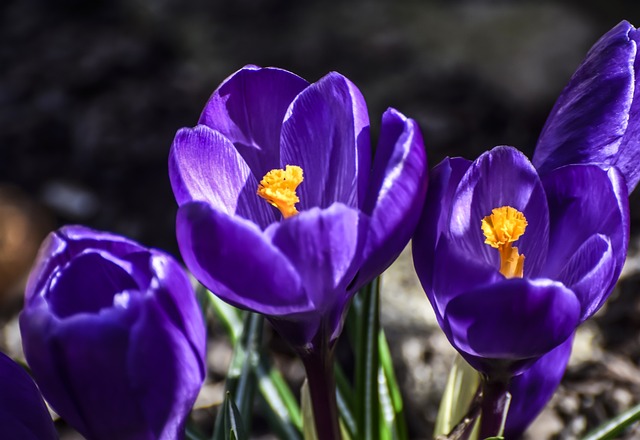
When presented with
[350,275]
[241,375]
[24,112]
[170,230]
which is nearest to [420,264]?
[350,275]

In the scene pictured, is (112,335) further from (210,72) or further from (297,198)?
(210,72)

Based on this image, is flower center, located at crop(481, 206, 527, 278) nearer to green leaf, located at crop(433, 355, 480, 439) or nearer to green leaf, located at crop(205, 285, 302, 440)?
green leaf, located at crop(433, 355, 480, 439)

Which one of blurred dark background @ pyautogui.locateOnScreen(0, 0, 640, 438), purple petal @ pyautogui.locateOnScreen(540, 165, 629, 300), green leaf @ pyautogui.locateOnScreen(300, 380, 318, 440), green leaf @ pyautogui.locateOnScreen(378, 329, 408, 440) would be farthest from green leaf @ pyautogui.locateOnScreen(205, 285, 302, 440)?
blurred dark background @ pyautogui.locateOnScreen(0, 0, 640, 438)

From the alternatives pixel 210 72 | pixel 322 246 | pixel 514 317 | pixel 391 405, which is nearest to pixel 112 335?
pixel 322 246

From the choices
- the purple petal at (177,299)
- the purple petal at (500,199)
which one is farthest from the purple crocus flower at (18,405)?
the purple petal at (500,199)

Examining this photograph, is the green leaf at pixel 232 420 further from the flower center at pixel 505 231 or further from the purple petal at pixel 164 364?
the flower center at pixel 505 231

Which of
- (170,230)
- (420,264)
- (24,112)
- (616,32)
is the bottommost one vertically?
(170,230)

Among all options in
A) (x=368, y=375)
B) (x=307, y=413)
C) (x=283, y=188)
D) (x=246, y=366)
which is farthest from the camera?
(x=246, y=366)

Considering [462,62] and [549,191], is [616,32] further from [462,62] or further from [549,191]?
[462,62]
